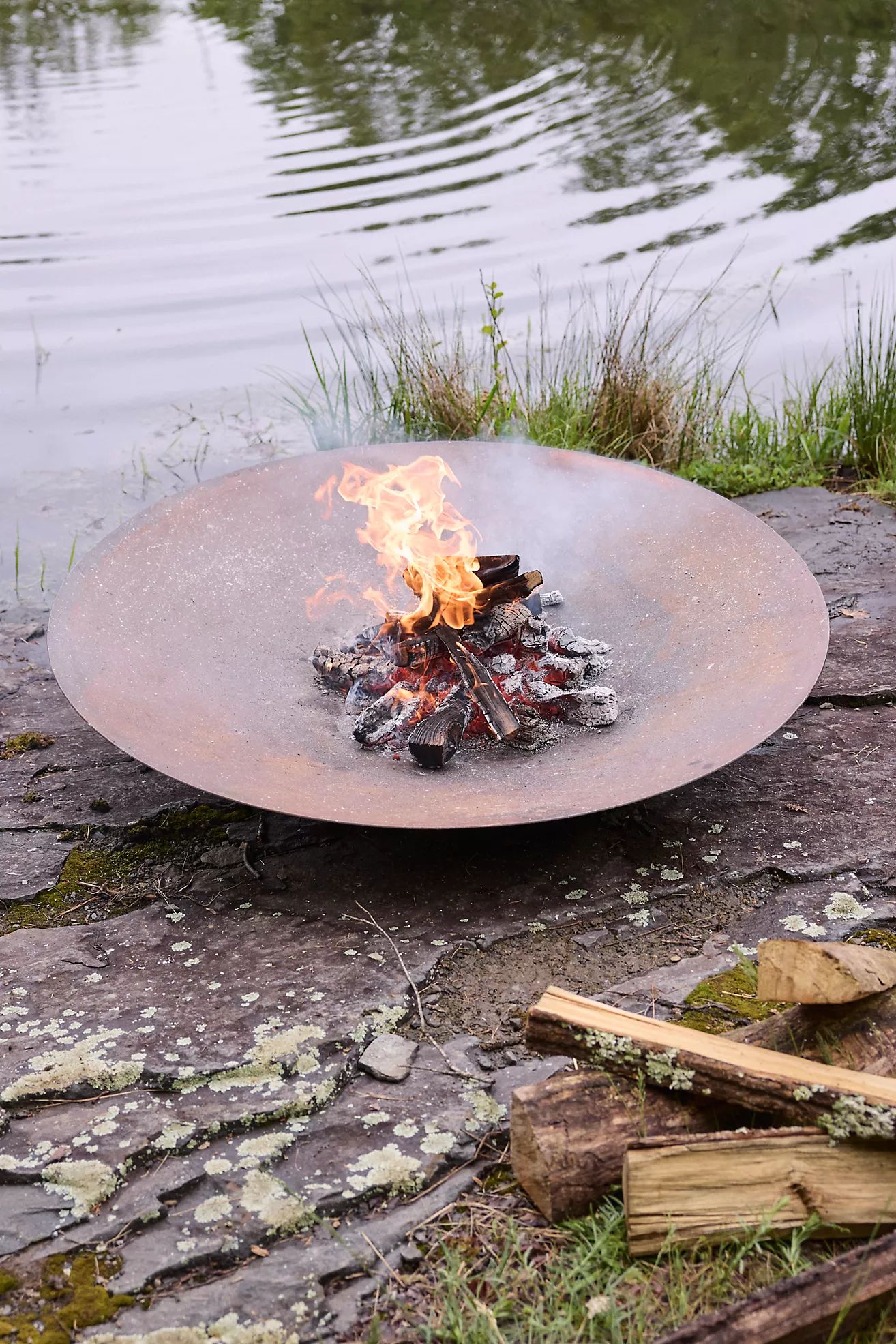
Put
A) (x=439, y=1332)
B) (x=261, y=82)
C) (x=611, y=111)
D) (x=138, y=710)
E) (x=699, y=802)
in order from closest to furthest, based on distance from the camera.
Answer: (x=439, y=1332), (x=138, y=710), (x=699, y=802), (x=611, y=111), (x=261, y=82)

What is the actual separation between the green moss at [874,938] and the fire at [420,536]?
4.16 ft

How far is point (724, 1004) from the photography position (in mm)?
2361

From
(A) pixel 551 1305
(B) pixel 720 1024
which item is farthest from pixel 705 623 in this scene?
(A) pixel 551 1305

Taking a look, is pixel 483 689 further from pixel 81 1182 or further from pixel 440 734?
pixel 81 1182

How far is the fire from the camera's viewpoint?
10.4 feet

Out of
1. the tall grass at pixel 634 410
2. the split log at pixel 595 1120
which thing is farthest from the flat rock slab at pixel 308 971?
the tall grass at pixel 634 410

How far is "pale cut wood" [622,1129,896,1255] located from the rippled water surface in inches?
199

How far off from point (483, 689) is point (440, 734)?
0.21 m

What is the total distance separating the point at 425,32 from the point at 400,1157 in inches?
540

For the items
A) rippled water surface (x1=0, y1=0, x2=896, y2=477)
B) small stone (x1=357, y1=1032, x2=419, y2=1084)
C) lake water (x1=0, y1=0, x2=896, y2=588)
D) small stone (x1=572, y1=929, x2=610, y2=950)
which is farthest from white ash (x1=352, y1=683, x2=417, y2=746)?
rippled water surface (x1=0, y1=0, x2=896, y2=477)

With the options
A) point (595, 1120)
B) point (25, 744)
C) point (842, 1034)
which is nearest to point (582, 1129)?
point (595, 1120)

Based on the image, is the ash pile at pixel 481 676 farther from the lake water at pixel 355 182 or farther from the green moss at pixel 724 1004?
the lake water at pixel 355 182

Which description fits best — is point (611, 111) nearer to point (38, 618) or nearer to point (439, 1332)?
point (38, 618)

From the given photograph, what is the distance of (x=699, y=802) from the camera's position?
3.04 metres
